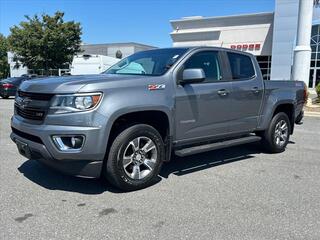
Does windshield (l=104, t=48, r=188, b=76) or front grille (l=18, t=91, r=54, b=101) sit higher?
windshield (l=104, t=48, r=188, b=76)

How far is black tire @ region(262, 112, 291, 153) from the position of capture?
21.7 feet

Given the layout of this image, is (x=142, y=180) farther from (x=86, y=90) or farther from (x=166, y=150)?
(x=86, y=90)

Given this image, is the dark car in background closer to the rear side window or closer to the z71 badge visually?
the rear side window

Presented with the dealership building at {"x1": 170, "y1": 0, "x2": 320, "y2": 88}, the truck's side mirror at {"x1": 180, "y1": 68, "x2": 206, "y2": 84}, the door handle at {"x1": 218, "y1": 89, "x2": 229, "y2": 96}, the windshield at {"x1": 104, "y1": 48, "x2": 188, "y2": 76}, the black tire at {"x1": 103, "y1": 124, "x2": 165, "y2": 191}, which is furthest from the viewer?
the dealership building at {"x1": 170, "y1": 0, "x2": 320, "y2": 88}

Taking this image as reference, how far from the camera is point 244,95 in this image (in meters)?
5.85

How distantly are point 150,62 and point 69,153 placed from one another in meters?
2.09

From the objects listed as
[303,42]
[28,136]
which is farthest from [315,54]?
[28,136]

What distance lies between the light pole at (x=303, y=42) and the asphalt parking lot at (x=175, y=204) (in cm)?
1406

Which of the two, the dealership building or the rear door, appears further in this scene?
the dealership building

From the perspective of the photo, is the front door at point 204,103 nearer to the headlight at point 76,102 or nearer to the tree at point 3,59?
the headlight at point 76,102

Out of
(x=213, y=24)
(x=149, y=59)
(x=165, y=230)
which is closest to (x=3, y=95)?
(x=149, y=59)

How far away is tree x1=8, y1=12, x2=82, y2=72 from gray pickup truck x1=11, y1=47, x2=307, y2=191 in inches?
1428

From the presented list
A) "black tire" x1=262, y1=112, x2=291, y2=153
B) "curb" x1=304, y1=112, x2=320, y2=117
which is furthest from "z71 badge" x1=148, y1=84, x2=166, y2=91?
"curb" x1=304, y1=112, x2=320, y2=117

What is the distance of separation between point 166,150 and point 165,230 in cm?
156
